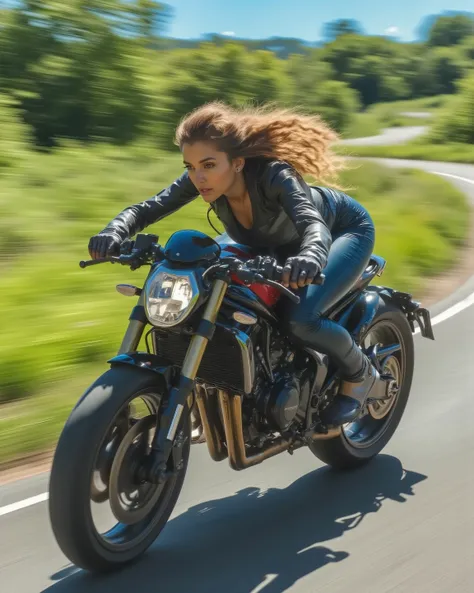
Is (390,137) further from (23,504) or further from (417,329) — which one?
(23,504)

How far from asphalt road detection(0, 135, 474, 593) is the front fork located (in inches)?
17.5

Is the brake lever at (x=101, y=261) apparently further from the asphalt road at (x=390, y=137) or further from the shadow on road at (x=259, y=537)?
the asphalt road at (x=390, y=137)

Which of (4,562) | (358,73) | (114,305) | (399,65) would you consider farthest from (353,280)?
(399,65)

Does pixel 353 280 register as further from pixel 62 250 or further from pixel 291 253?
pixel 62 250

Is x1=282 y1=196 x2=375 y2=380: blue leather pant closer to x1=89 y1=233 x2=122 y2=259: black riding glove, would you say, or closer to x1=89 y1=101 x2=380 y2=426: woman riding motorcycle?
x1=89 y1=101 x2=380 y2=426: woman riding motorcycle

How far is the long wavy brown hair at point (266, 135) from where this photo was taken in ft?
12.5

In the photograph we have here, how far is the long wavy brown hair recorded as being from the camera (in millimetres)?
3809

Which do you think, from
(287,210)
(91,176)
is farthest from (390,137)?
(287,210)

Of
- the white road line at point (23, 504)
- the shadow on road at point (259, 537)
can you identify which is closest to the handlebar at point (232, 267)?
the shadow on road at point (259, 537)

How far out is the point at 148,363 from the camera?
355 centimetres

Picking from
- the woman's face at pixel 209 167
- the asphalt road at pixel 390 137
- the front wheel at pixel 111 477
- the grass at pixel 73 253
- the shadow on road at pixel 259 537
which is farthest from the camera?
the asphalt road at pixel 390 137

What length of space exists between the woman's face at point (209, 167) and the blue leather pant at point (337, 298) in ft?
2.00

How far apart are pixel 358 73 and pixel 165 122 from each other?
57.3 m

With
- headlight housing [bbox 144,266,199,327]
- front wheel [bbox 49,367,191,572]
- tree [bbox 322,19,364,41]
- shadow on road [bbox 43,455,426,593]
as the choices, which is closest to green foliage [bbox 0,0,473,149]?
shadow on road [bbox 43,455,426,593]
